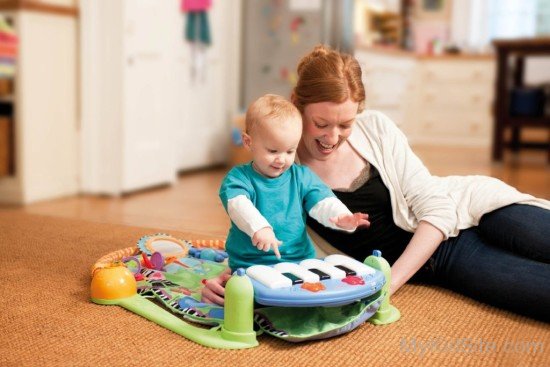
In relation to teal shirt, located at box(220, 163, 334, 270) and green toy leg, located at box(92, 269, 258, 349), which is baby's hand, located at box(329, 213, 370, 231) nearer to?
teal shirt, located at box(220, 163, 334, 270)

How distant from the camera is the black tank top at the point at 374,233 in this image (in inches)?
61.0

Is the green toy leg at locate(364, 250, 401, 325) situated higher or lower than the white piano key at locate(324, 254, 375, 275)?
lower

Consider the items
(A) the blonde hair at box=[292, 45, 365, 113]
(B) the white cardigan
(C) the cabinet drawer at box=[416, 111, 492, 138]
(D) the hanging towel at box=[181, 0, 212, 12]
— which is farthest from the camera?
(C) the cabinet drawer at box=[416, 111, 492, 138]

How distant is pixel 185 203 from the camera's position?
2953mm

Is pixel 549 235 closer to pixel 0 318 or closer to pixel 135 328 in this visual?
pixel 135 328

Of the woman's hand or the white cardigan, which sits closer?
the woman's hand

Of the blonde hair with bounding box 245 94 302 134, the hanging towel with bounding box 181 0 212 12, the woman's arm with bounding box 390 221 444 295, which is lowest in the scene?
the woman's arm with bounding box 390 221 444 295

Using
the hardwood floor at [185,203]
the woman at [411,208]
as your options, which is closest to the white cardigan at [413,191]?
the woman at [411,208]

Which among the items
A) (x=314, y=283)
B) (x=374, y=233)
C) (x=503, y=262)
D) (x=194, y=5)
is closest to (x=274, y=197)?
(x=314, y=283)

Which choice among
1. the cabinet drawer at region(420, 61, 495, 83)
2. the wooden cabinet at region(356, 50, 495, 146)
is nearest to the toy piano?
the wooden cabinet at region(356, 50, 495, 146)

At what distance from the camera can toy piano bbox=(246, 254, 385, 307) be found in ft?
3.77

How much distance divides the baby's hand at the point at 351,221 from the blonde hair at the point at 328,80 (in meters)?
0.25

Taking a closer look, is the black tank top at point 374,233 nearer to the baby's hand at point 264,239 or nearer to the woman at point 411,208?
the woman at point 411,208

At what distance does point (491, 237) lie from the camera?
1558 mm
